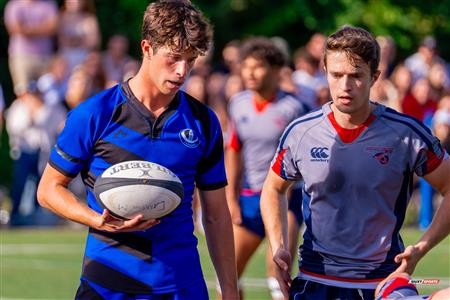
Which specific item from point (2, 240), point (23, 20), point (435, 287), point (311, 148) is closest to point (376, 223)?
point (311, 148)

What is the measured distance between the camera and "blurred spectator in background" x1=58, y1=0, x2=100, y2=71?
17.8m

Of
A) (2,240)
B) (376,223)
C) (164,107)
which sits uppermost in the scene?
(164,107)

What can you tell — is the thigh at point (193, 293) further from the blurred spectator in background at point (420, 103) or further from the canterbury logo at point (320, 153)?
the blurred spectator in background at point (420, 103)

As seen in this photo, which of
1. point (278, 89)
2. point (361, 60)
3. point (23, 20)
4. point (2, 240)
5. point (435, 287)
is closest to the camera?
point (361, 60)

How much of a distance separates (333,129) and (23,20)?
11768 millimetres

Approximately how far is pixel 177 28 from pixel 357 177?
1.21m

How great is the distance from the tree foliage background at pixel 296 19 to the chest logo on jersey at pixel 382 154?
1643 cm

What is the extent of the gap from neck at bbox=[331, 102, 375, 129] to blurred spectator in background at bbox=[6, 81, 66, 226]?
36.7 ft

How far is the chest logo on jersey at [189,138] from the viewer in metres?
5.96

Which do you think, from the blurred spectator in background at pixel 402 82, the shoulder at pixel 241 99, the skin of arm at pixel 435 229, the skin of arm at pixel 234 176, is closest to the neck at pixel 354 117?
the skin of arm at pixel 435 229

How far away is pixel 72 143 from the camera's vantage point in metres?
5.85

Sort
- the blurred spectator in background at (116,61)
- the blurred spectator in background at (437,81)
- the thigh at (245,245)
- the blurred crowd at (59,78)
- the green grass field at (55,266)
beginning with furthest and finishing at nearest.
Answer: the blurred spectator in background at (437,81), the blurred spectator in background at (116,61), the blurred crowd at (59,78), the green grass field at (55,266), the thigh at (245,245)

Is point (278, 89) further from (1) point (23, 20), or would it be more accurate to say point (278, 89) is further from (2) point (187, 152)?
(1) point (23, 20)

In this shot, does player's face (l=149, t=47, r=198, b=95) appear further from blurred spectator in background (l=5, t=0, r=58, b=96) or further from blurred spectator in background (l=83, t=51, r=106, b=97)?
blurred spectator in background (l=5, t=0, r=58, b=96)
